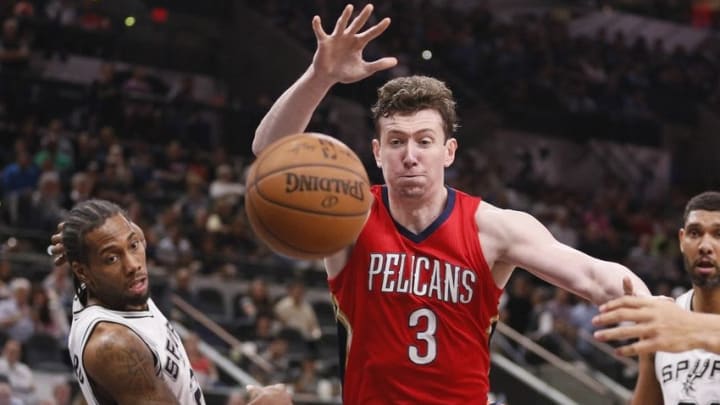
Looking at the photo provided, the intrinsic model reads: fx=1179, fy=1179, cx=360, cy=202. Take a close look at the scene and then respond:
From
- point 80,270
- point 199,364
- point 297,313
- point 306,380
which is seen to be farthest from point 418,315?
point 297,313

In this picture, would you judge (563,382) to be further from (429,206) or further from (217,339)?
(429,206)

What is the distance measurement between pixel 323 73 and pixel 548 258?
1.11 metres

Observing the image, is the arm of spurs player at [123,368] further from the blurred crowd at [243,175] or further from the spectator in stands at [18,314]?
the spectator in stands at [18,314]

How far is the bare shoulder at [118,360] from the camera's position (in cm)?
432

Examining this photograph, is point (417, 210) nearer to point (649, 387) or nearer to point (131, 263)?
point (131, 263)

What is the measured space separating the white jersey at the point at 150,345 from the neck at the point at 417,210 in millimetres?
1019

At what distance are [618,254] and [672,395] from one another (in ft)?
38.2

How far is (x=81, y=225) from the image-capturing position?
181 inches

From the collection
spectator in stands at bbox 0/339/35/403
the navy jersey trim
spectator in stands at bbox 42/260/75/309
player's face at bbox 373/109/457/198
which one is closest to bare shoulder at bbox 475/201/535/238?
the navy jersey trim

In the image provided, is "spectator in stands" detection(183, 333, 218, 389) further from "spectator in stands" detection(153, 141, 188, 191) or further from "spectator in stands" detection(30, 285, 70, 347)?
"spectator in stands" detection(153, 141, 188, 191)

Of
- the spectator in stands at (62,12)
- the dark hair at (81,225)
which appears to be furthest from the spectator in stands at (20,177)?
the dark hair at (81,225)

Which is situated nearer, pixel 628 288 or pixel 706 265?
pixel 628 288

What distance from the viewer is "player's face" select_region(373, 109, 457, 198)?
14.8ft

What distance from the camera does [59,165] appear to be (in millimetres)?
13125
